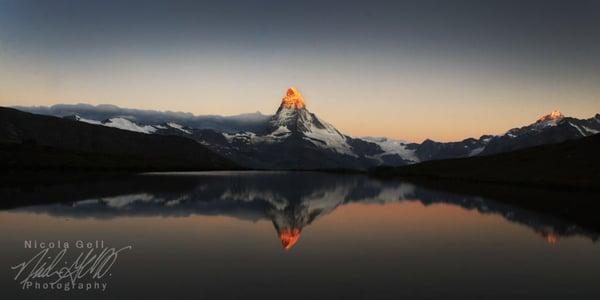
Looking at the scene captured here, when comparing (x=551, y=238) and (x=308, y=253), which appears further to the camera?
(x=551, y=238)

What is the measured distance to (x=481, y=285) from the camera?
2444 centimetres

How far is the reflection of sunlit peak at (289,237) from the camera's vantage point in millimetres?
36144

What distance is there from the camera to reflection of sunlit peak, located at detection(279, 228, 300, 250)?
119 ft

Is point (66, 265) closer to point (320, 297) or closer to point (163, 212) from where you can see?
point (320, 297)
